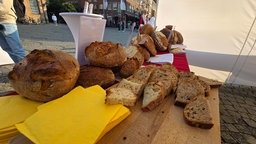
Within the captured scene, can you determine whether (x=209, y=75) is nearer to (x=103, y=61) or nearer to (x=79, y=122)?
(x=103, y=61)

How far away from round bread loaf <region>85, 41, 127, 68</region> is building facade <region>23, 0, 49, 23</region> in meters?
16.5

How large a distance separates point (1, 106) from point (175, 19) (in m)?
3.84

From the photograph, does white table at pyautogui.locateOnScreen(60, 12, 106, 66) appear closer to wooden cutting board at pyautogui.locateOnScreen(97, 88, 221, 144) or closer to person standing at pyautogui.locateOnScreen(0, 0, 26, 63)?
wooden cutting board at pyautogui.locateOnScreen(97, 88, 221, 144)

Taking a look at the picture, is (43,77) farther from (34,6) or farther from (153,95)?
(34,6)

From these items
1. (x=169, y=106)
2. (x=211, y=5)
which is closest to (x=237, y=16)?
(x=211, y=5)

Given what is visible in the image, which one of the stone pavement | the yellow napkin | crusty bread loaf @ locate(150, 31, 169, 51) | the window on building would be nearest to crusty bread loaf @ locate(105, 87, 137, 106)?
the yellow napkin

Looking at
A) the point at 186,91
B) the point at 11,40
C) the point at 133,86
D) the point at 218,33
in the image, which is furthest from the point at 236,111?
the point at 11,40

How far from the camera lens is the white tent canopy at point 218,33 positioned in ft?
9.56

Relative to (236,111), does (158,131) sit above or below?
above

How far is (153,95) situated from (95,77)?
320 millimetres

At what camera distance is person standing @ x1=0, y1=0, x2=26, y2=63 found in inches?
57.5

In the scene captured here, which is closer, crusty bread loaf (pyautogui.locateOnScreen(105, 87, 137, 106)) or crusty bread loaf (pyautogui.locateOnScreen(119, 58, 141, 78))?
crusty bread loaf (pyautogui.locateOnScreen(105, 87, 137, 106))

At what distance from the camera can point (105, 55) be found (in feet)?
2.67

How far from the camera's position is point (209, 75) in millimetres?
3412
